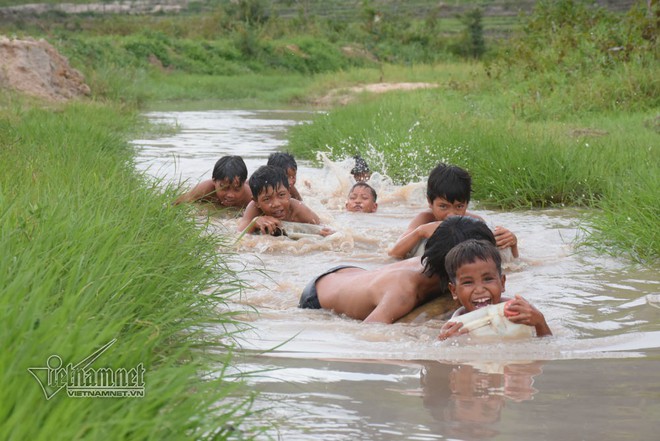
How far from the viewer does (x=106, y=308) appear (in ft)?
10.5

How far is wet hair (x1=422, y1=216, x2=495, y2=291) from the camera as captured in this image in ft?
17.6

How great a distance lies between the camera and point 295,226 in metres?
8.13

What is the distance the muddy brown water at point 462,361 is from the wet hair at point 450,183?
64 cm

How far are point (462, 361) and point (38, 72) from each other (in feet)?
50.4

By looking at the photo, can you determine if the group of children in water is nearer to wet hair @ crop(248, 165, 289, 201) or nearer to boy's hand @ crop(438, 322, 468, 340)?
boy's hand @ crop(438, 322, 468, 340)

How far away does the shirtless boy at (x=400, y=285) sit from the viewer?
533 cm

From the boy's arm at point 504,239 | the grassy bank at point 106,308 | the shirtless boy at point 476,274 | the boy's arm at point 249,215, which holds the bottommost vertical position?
the boy's arm at point 249,215

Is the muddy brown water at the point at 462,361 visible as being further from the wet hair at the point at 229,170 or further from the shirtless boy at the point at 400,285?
the wet hair at the point at 229,170

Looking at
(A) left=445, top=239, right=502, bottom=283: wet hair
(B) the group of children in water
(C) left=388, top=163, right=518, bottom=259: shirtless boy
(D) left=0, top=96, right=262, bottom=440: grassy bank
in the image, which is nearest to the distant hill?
(C) left=388, top=163, right=518, bottom=259: shirtless boy

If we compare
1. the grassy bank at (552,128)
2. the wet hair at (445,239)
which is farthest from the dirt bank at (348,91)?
the wet hair at (445,239)

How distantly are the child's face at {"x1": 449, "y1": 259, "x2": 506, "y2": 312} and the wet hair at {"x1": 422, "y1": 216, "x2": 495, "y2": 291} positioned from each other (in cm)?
42

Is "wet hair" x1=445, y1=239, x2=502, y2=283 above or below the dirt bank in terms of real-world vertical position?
above

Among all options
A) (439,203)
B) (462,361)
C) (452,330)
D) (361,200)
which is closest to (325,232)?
(439,203)

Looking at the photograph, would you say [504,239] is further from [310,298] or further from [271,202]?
[271,202]
